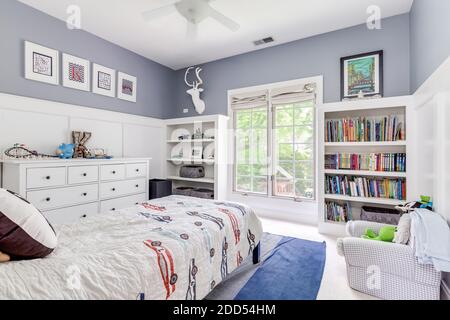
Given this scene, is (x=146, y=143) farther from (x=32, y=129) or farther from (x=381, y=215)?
(x=381, y=215)

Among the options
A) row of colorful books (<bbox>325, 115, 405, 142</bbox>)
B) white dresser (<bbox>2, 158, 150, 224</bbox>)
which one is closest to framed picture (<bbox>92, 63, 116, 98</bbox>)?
white dresser (<bbox>2, 158, 150, 224</bbox>)

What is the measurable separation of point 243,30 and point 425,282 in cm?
328

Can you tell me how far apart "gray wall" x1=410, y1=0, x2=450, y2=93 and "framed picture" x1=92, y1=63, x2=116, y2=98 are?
3.82 metres

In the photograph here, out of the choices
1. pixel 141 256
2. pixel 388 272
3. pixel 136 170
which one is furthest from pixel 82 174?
pixel 388 272

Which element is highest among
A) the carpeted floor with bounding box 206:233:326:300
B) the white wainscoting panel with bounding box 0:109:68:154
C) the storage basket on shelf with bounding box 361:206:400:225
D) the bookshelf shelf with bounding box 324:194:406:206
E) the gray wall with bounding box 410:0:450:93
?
the gray wall with bounding box 410:0:450:93

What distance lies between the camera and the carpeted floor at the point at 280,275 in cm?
164

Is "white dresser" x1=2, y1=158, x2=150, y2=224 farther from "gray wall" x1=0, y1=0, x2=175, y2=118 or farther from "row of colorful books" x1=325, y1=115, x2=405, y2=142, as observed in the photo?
"row of colorful books" x1=325, y1=115, x2=405, y2=142

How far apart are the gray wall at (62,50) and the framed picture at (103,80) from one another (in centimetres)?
8

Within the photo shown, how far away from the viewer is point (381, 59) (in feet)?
9.32

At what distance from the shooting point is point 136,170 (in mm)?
3297

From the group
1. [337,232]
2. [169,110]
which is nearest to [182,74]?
[169,110]

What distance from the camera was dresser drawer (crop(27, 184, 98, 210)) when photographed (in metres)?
2.24

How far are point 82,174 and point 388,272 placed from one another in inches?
122

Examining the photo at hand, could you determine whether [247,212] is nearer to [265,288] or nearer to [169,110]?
[265,288]
